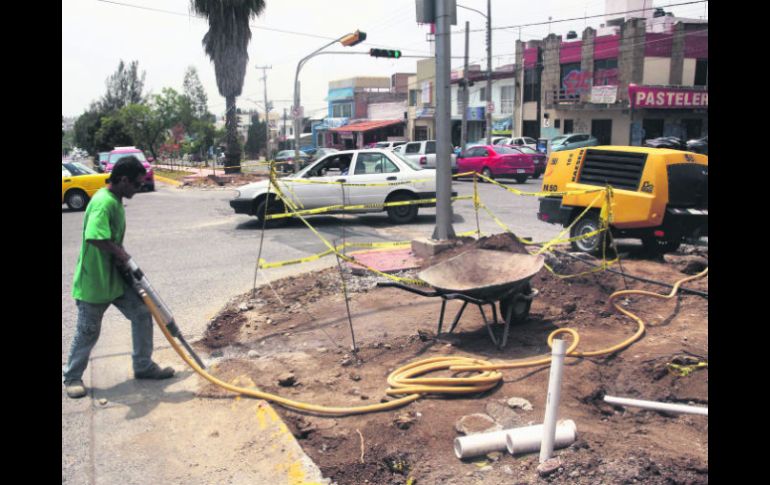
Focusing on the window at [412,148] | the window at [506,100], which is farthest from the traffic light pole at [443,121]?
the window at [506,100]

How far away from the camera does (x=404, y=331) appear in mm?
6574

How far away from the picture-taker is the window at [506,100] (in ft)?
162

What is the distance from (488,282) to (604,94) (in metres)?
37.8

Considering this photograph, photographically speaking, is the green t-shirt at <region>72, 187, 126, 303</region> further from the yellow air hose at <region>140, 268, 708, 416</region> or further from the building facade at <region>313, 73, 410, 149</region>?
the building facade at <region>313, 73, 410, 149</region>

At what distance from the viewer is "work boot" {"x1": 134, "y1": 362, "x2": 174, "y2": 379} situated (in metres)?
5.51

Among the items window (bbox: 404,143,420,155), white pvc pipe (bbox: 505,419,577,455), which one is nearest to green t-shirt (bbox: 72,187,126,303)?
white pvc pipe (bbox: 505,419,577,455)

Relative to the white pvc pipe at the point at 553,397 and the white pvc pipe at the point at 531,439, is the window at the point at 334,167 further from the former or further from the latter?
the white pvc pipe at the point at 553,397

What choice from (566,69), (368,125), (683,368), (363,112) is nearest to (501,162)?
(566,69)

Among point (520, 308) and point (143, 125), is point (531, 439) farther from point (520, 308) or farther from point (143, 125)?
point (143, 125)

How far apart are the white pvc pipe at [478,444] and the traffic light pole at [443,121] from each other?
5.78m


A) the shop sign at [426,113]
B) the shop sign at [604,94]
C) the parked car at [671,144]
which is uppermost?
the shop sign at [426,113]

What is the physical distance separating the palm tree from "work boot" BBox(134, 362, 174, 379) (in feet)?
80.8

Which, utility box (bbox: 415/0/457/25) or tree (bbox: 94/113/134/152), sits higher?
tree (bbox: 94/113/134/152)

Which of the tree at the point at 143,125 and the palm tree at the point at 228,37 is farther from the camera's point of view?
the tree at the point at 143,125
